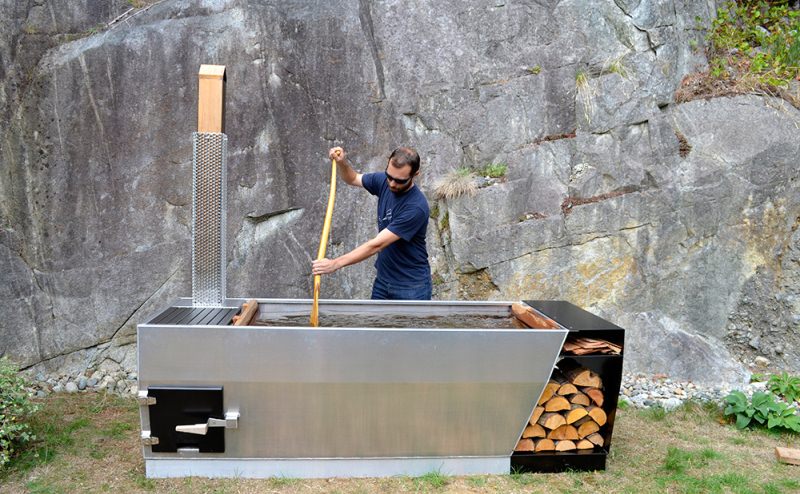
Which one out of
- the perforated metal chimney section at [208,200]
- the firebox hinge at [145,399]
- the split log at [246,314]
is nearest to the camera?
the firebox hinge at [145,399]

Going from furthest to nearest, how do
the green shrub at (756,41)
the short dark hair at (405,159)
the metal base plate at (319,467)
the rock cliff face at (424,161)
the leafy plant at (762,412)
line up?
the green shrub at (756,41) → the rock cliff face at (424,161) → the leafy plant at (762,412) → the short dark hair at (405,159) → the metal base plate at (319,467)

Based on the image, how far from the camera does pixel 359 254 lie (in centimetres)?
356

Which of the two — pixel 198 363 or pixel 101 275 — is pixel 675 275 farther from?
→ pixel 101 275

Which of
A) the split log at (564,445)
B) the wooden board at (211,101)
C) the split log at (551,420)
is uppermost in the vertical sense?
the wooden board at (211,101)

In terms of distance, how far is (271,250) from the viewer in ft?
17.4

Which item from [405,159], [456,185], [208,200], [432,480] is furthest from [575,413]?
[456,185]

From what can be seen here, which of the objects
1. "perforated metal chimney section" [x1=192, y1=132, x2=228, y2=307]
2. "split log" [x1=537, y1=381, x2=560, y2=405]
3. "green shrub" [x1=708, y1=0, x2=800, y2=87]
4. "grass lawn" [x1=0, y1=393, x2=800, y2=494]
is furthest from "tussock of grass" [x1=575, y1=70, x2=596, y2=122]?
"perforated metal chimney section" [x1=192, y1=132, x2=228, y2=307]

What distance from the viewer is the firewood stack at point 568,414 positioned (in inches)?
130

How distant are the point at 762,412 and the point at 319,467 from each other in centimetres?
308

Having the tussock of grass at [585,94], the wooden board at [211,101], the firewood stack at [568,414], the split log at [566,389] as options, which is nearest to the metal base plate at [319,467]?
the firewood stack at [568,414]

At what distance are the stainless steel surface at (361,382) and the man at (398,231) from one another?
60 cm

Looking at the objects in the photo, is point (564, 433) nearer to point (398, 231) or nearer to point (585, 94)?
point (398, 231)

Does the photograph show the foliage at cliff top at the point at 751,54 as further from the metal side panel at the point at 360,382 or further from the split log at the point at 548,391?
the metal side panel at the point at 360,382

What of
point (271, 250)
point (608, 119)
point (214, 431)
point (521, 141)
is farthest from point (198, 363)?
point (608, 119)
